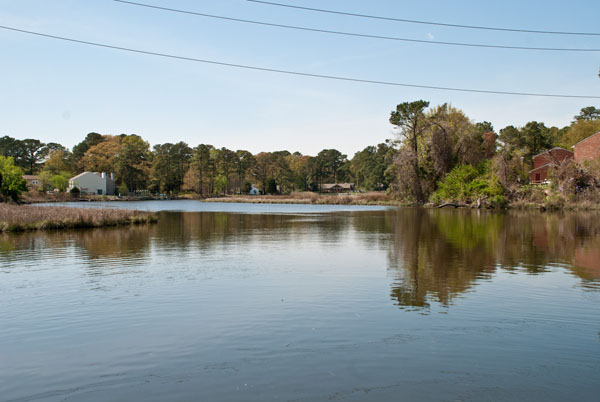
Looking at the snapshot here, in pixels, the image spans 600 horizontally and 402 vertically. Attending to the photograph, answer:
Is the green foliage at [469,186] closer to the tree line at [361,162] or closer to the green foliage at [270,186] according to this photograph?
the tree line at [361,162]

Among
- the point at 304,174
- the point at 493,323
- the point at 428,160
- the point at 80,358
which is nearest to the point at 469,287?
the point at 493,323

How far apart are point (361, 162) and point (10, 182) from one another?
325 ft

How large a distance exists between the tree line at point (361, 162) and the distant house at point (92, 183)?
10.2 feet

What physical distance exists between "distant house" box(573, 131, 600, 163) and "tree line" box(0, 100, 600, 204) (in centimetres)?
676

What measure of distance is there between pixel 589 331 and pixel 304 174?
147 metres

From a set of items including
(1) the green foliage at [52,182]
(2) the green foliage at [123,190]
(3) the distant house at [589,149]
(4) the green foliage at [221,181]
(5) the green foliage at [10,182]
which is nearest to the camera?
(3) the distant house at [589,149]

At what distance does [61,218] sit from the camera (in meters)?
33.0

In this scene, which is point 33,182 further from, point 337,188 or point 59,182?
point 337,188

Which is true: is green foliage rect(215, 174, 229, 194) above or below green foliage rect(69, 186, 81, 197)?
above

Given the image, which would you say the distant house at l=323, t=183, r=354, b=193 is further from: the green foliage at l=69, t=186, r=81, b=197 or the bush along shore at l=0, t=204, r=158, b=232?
the bush along shore at l=0, t=204, r=158, b=232

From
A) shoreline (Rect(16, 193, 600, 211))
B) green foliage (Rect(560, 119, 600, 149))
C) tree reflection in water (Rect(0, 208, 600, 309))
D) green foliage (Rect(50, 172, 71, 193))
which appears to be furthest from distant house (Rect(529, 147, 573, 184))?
green foliage (Rect(50, 172, 71, 193))

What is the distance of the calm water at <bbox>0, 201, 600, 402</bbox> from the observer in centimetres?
639

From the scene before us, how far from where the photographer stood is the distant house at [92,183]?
4466 inches

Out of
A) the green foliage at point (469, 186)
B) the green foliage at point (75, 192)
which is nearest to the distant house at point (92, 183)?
the green foliage at point (75, 192)
